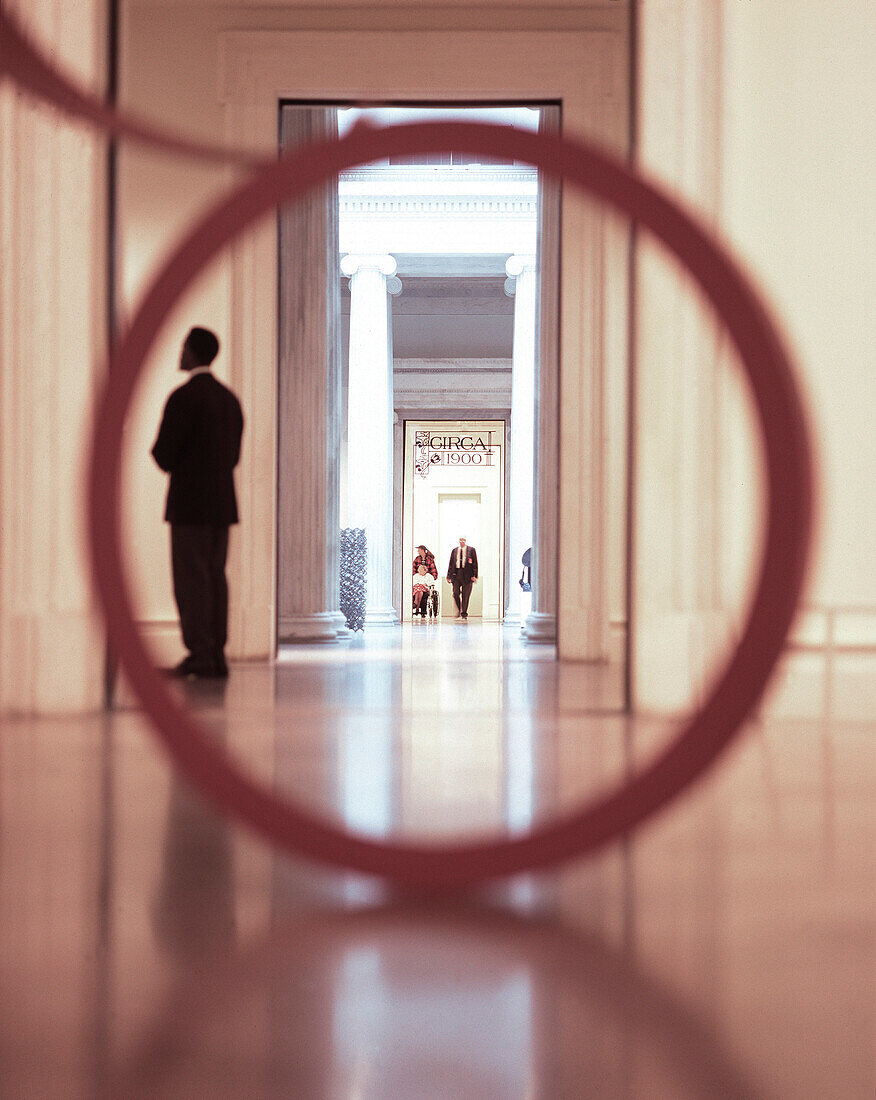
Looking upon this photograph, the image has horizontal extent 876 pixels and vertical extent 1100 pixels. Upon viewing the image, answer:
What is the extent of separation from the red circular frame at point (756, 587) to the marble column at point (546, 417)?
598 cm

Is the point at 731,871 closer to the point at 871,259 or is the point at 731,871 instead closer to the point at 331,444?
the point at 871,259

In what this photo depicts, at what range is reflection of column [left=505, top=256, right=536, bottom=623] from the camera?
11742 millimetres

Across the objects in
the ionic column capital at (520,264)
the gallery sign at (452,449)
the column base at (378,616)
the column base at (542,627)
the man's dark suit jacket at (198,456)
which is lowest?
the column base at (378,616)

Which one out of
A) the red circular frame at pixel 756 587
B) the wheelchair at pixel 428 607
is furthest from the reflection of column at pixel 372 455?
the red circular frame at pixel 756 587

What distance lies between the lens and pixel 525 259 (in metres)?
12.8

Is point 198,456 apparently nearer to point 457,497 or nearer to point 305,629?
point 305,629

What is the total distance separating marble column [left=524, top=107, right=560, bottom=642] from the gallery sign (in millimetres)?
11954

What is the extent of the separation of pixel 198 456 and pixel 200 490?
5.4 inches

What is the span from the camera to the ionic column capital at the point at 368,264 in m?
13.0

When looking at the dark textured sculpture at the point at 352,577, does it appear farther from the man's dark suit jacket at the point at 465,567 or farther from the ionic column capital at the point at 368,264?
the man's dark suit jacket at the point at 465,567

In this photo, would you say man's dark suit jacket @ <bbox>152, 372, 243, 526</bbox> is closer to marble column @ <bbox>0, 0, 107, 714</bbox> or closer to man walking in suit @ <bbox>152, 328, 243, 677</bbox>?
man walking in suit @ <bbox>152, 328, 243, 677</bbox>

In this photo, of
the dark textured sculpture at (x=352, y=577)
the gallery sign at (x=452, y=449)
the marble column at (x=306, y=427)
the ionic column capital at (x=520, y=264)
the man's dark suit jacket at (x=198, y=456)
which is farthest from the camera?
the gallery sign at (x=452, y=449)

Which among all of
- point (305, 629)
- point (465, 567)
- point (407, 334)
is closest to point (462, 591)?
point (465, 567)

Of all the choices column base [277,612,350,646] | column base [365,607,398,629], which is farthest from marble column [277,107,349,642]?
column base [365,607,398,629]
